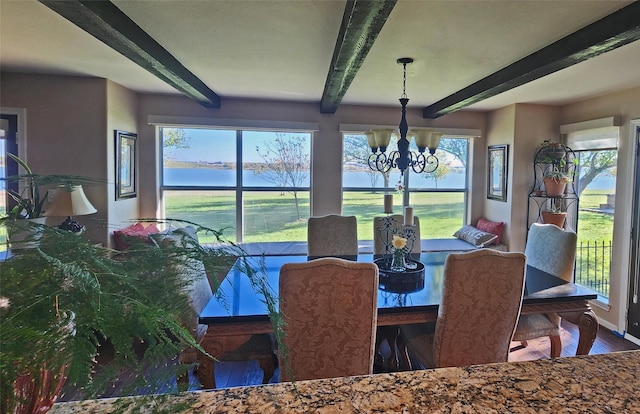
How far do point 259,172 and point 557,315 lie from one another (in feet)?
11.0

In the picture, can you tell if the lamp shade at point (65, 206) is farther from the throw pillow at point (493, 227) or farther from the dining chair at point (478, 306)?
the throw pillow at point (493, 227)

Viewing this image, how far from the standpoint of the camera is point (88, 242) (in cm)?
65

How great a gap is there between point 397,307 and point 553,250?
1.55 metres

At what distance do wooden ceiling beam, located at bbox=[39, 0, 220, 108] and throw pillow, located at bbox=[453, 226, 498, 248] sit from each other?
3649mm

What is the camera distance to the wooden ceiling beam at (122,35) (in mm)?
1693

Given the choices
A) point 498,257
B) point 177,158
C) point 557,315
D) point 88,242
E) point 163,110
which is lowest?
point 557,315

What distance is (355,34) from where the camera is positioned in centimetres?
194

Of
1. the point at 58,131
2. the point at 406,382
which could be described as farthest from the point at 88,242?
the point at 58,131

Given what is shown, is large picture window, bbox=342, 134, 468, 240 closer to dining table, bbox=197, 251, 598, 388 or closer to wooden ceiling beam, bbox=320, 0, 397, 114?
wooden ceiling beam, bbox=320, 0, 397, 114

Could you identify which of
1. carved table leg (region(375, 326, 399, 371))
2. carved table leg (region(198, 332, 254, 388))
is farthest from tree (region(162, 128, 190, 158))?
carved table leg (region(375, 326, 399, 371))

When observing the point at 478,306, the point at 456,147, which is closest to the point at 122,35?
the point at 478,306

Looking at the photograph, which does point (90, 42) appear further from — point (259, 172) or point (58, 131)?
point (259, 172)

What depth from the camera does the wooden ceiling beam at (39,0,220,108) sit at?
1693mm

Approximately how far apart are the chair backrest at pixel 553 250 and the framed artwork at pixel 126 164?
391 centimetres
